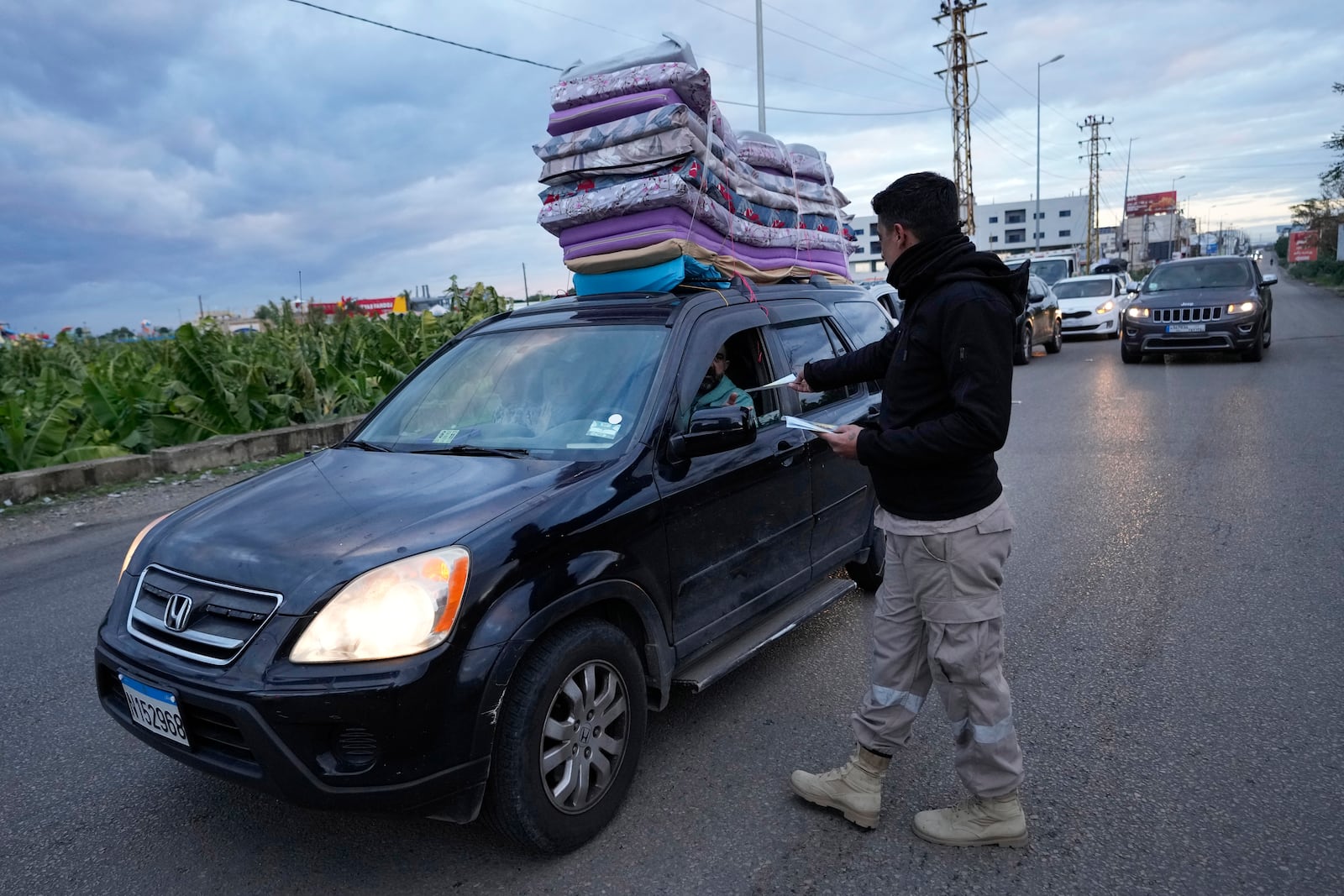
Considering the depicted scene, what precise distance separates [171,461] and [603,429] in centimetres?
818

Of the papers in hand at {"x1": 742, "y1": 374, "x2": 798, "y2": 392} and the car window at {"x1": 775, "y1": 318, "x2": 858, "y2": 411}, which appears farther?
the car window at {"x1": 775, "y1": 318, "x2": 858, "y2": 411}

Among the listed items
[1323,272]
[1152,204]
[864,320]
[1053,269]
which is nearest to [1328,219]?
[1323,272]

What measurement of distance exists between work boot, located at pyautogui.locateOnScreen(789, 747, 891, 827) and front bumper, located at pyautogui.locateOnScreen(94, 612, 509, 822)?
1200 millimetres

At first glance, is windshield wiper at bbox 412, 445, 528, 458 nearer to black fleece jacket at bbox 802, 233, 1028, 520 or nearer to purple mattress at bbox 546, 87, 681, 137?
black fleece jacket at bbox 802, 233, 1028, 520

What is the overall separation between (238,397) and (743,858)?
1004 centimetres

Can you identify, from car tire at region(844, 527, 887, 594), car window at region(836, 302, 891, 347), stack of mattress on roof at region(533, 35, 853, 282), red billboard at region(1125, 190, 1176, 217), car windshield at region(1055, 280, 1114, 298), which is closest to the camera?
stack of mattress on roof at region(533, 35, 853, 282)

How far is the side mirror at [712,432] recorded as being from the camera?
3.24m

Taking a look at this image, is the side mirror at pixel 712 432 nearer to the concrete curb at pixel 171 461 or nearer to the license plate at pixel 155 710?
the license plate at pixel 155 710

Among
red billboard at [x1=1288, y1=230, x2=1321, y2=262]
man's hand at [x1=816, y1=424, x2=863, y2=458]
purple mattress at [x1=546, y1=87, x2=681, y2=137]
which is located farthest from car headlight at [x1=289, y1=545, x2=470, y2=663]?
red billboard at [x1=1288, y1=230, x2=1321, y2=262]

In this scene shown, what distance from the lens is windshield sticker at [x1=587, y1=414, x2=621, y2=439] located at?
3344 millimetres

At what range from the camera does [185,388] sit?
1061cm

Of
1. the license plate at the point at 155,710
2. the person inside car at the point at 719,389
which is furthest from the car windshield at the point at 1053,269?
the license plate at the point at 155,710

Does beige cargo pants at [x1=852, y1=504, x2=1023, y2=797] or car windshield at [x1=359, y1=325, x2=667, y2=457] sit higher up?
car windshield at [x1=359, y1=325, x2=667, y2=457]

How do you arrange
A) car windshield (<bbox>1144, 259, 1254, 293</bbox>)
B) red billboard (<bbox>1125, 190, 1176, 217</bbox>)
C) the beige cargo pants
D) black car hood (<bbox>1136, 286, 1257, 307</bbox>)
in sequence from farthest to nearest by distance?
red billboard (<bbox>1125, 190, 1176, 217</bbox>), car windshield (<bbox>1144, 259, 1254, 293</bbox>), black car hood (<bbox>1136, 286, 1257, 307</bbox>), the beige cargo pants
